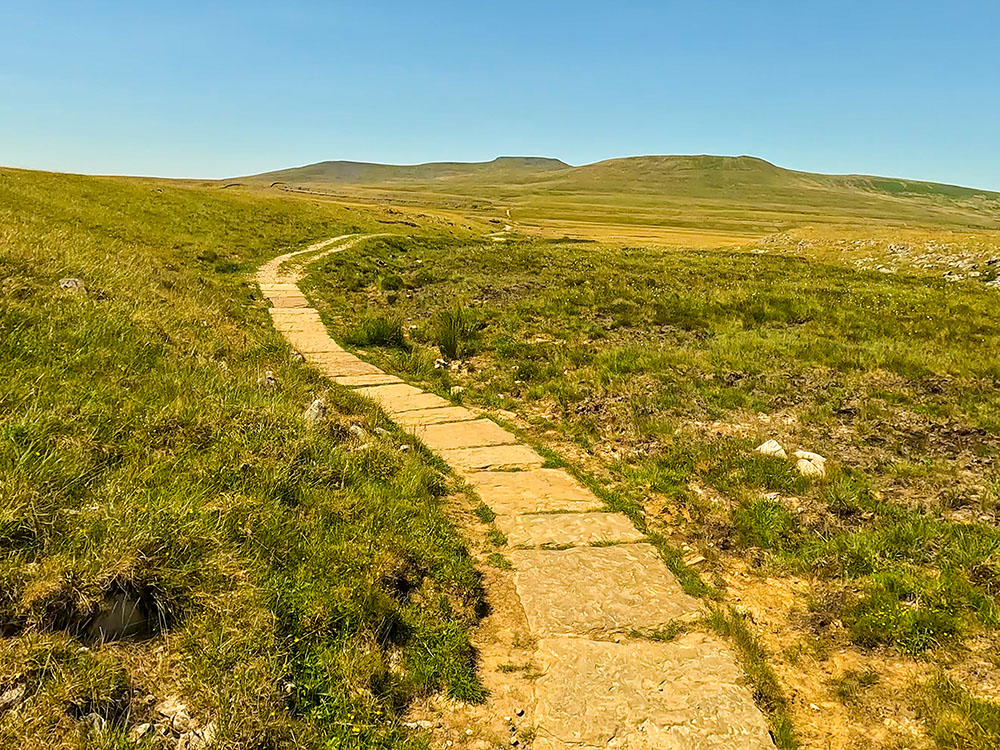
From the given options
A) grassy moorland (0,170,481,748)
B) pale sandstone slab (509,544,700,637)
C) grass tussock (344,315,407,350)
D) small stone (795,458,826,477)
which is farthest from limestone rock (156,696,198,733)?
grass tussock (344,315,407,350)

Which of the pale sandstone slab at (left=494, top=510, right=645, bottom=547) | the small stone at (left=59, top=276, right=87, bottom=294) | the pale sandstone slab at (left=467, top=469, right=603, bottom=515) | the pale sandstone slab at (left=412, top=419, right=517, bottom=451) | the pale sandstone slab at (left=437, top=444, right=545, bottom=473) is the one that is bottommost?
the pale sandstone slab at (left=494, top=510, right=645, bottom=547)

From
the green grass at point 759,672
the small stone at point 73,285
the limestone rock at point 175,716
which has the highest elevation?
the small stone at point 73,285

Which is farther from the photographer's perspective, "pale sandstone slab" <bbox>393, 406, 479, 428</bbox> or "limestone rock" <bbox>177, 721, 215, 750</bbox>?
"pale sandstone slab" <bbox>393, 406, 479, 428</bbox>

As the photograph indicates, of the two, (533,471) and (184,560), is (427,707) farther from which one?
(533,471)

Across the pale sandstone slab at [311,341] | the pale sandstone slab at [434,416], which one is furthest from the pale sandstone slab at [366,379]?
the pale sandstone slab at [311,341]

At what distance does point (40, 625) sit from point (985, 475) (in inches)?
369

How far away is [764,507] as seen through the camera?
6.61m

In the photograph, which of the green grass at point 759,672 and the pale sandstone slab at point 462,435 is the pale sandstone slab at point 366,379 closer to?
the pale sandstone slab at point 462,435

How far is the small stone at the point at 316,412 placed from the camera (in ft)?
21.9

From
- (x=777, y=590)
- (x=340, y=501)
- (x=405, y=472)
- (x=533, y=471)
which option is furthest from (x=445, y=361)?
(x=777, y=590)

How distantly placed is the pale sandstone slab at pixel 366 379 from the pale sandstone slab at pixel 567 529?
4.79 m

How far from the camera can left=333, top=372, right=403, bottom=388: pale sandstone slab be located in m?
10.3

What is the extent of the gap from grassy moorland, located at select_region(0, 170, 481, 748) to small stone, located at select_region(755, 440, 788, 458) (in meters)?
4.44

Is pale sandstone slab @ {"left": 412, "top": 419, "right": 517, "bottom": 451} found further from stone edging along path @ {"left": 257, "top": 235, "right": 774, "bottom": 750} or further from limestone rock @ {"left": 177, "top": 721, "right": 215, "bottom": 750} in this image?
limestone rock @ {"left": 177, "top": 721, "right": 215, "bottom": 750}
